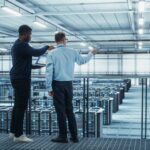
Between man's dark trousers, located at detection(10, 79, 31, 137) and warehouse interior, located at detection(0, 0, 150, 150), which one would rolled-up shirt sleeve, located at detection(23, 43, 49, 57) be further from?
warehouse interior, located at detection(0, 0, 150, 150)

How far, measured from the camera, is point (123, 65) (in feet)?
108

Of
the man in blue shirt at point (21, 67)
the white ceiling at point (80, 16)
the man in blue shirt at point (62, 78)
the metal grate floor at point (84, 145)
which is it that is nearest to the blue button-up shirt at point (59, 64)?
the man in blue shirt at point (62, 78)

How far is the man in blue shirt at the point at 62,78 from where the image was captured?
3.97m

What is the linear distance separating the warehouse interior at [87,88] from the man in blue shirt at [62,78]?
28 centimetres

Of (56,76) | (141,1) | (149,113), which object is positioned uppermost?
(141,1)

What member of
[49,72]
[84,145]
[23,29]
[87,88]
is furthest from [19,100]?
[87,88]

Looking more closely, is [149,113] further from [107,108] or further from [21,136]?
[21,136]

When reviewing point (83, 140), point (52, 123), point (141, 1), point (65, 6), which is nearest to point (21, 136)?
point (83, 140)

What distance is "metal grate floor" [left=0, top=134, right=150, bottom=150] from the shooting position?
12.9ft

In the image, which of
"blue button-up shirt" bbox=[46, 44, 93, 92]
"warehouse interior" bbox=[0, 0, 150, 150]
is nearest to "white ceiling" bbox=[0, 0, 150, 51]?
"warehouse interior" bbox=[0, 0, 150, 150]

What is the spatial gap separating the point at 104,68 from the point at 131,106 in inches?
692

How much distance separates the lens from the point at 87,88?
473 centimetres

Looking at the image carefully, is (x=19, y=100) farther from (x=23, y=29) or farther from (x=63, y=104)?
(x=23, y=29)

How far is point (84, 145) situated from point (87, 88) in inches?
38.0
